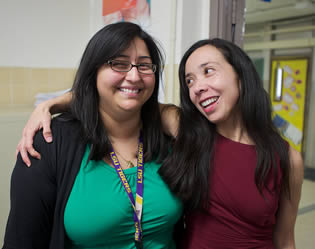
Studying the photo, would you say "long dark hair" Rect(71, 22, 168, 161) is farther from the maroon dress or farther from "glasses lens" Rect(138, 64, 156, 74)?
the maroon dress

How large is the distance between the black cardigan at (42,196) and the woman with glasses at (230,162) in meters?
0.12

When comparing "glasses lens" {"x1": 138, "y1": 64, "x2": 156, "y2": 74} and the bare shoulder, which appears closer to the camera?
"glasses lens" {"x1": 138, "y1": 64, "x2": 156, "y2": 74}

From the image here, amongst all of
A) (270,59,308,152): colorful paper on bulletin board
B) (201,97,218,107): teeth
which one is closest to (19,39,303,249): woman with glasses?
(201,97,218,107): teeth

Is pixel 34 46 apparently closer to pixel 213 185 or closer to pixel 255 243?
pixel 213 185

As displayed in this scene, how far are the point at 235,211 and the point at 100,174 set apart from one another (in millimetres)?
551

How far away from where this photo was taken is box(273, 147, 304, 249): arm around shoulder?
51.3 inches

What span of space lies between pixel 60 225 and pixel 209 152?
65 cm

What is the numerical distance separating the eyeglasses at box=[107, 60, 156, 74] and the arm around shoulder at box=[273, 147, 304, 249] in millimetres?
718

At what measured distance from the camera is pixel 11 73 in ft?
8.88

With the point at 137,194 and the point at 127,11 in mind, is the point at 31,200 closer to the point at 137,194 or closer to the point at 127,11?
the point at 137,194

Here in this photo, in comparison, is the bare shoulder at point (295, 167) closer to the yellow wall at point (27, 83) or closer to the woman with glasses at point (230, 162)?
the woman with glasses at point (230, 162)

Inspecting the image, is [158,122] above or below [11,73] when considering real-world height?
below

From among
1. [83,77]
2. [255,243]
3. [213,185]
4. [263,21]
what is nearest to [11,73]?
[83,77]

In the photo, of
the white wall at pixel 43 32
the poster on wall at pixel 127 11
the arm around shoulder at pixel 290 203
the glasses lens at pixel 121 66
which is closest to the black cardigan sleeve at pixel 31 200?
the glasses lens at pixel 121 66
